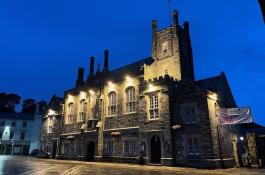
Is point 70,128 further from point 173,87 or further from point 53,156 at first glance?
point 173,87

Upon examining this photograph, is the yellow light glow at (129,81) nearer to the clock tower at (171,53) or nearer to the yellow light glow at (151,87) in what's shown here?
the clock tower at (171,53)

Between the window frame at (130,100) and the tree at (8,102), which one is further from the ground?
the tree at (8,102)

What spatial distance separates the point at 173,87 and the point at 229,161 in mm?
9035

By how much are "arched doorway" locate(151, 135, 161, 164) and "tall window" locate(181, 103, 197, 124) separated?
3819 millimetres

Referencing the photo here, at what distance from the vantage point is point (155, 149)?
2336cm

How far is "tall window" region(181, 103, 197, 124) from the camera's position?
21.4 meters

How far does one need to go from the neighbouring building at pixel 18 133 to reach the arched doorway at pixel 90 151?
34948 mm

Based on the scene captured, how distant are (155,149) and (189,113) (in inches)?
209

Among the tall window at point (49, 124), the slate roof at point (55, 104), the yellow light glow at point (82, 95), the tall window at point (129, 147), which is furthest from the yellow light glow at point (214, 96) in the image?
the tall window at point (49, 124)

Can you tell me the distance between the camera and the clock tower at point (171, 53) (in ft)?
96.5

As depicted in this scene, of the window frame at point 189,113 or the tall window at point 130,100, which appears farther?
the tall window at point 130,100

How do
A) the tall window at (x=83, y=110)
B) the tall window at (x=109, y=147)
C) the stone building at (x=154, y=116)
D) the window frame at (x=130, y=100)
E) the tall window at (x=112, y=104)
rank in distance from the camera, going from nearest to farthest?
the stone building at (x=154, y=116) < the window frame at (x=130, y=100) < the tall window at (x=109, y=147) < the tall window at (x=112, y=104) < the tall window at (x=83, y=110)

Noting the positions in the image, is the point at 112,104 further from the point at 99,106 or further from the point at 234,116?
the point at 234,116

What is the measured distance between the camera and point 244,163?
22.2 meters
